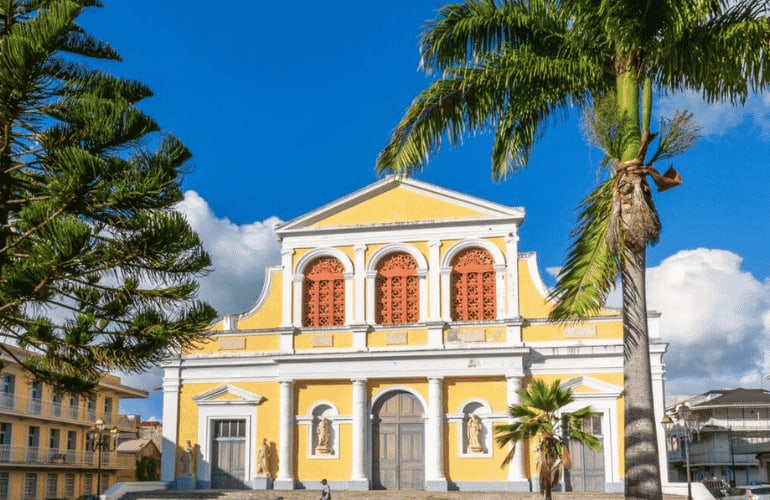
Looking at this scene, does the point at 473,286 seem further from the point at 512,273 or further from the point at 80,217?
the point at 80,217

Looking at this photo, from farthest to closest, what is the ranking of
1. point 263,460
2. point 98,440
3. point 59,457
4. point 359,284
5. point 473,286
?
point 59,457 → point 98,440 → point 359,284 → point 473,286 → point 263,460

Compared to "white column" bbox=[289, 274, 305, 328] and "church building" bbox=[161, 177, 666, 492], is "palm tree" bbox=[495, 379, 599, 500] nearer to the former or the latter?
"church building" bbox=[161, 177, 666, 492]

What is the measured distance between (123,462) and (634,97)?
1537 inches

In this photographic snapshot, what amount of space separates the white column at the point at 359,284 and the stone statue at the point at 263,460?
4766 millimetres

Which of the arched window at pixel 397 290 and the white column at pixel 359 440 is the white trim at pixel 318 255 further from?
the white column at pixel 359 440

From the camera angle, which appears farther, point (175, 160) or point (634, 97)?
point (634, 97)

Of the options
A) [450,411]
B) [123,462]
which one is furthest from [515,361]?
[123,462]

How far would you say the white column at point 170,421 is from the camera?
2980 cm

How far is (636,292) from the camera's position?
982cm

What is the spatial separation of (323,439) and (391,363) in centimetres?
315

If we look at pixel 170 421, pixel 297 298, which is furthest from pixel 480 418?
pixel 170 421

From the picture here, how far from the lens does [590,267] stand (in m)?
10.2

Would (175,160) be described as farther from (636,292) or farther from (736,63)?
(736,63)

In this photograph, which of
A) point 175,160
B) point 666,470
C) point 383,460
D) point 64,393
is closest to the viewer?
point 175,160
